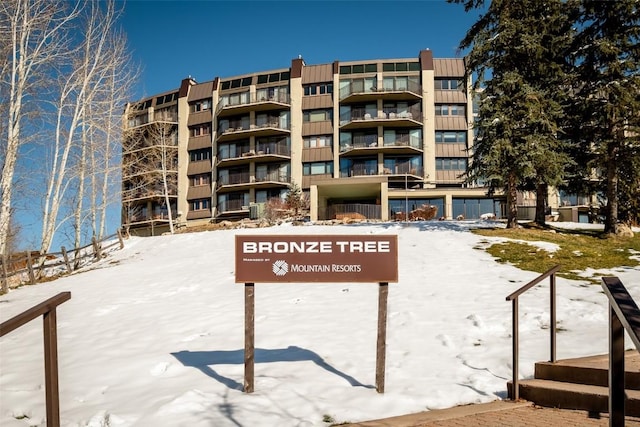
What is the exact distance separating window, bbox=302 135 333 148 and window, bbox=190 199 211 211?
1246 cm

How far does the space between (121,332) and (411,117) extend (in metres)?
37.5

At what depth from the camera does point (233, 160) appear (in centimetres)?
4484

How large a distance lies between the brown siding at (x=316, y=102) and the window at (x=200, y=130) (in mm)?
11343

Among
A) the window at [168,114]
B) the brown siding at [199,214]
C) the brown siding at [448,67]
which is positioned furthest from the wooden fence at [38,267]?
the brown siding at [448,67]

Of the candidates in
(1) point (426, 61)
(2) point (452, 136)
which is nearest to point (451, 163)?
(2) point (452, 136)

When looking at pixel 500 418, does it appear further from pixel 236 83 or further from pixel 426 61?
pixel 236 83

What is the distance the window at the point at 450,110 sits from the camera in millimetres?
43312

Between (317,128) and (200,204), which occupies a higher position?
(317,128)

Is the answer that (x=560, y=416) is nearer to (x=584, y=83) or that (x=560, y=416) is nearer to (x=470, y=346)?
(x=470, y=346)

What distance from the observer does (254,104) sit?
4372cm

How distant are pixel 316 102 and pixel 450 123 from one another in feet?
44.5

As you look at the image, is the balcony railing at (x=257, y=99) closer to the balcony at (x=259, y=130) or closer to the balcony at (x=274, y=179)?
the balcony at (x=259, y=130)

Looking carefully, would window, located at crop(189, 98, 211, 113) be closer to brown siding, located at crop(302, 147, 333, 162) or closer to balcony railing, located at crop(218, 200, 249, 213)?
balcony railing, located at crop(218, 200, 249, 213)

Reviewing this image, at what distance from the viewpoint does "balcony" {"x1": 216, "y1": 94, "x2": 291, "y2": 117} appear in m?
44.0
